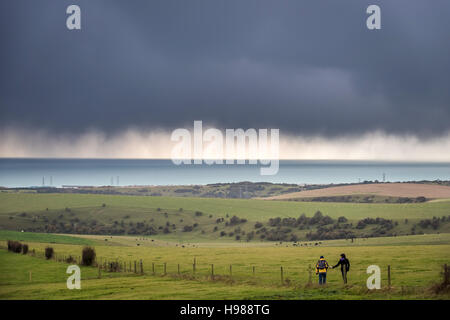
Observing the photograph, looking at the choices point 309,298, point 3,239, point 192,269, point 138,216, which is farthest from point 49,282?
point 138,216

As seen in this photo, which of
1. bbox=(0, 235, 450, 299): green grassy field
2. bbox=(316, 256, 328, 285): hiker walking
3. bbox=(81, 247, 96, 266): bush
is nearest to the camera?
bbox=(0, 235, 450, 299): green grassy field

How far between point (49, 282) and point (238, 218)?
12594 cm

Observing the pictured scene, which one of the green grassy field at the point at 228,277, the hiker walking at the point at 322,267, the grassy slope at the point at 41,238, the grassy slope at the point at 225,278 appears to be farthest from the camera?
the grassy slope at the point at 41,238

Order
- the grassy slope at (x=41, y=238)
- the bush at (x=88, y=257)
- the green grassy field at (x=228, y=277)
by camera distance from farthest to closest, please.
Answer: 1. the grassy slope at (x=41, y=238)
2. the bush at (x=88, y=257)
3. the green grassy field at (x=228, y=277)

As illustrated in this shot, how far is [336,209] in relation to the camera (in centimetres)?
19825

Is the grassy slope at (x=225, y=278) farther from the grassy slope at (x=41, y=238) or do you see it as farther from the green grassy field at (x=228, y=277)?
the grassy slope at (x=41, y=238)

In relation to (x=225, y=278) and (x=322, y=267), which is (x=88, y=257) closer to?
(x=225, y=278)

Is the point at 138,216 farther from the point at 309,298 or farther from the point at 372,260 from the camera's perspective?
the point at 309,298

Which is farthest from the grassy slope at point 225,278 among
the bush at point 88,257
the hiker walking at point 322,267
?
the bush at point 88,257

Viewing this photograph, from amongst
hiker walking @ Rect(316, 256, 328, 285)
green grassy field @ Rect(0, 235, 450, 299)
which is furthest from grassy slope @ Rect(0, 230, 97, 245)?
hiker walking @ Rect(316, 256, 328, 285)

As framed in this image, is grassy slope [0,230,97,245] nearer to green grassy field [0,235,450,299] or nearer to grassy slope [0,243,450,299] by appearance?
green grassy field [0,235,450,299]

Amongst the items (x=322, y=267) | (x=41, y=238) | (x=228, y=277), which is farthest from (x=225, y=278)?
(x=41, y=238)

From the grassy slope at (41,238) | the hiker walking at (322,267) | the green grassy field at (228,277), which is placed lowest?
the grassy slope at (41,238)
